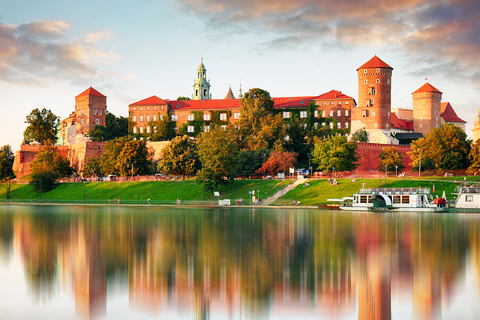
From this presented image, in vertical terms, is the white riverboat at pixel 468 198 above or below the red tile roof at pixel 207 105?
below

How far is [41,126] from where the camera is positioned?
99688mm

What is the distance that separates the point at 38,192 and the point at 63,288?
6680 centimetres

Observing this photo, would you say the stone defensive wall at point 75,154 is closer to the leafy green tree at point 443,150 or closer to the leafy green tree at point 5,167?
the leafy green tree at point 5,167

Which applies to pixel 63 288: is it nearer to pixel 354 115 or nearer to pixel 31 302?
pixel 31 302

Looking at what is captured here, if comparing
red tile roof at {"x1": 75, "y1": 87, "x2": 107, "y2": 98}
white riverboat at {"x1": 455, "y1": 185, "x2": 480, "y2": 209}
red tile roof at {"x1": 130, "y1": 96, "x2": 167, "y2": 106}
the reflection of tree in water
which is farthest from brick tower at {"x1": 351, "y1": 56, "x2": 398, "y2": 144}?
the reflection of tree in water

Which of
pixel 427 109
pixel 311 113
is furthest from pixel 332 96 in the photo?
pixel 427 109

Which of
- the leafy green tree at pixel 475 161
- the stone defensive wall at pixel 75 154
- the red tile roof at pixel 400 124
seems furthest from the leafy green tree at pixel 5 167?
the leafy green tree at pixel 475 161

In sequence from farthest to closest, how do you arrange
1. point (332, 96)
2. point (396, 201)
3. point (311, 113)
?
point (332, 96) < point (311, 113) < point (396, 201)

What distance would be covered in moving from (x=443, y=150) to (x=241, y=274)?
56710 millimetres

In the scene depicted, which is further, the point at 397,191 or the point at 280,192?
the point at 280,192

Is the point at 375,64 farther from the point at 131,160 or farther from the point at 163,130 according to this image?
the point at 131,160

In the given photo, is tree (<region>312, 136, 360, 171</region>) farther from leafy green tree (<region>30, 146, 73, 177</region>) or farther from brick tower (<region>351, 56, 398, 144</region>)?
leafy green tree (<region>30, 146, 73, 177</region>)

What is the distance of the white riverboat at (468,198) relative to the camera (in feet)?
168

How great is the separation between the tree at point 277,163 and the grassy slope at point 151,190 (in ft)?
15.1
